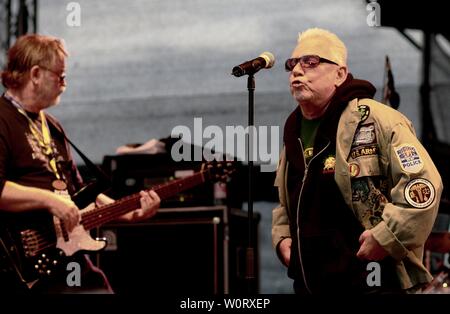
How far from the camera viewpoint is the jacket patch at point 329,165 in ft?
11.5

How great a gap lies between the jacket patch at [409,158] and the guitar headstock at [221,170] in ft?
6.32

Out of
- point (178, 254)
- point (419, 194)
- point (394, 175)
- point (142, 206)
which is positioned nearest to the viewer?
point (419, 194)

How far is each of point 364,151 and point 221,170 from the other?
1.84m

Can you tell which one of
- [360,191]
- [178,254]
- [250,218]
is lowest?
[178,254]

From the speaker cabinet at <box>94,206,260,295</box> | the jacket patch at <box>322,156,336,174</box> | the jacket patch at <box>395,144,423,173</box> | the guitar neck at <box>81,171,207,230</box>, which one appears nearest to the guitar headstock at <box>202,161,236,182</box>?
the guitar neck at <box>81,171,207,230</box>

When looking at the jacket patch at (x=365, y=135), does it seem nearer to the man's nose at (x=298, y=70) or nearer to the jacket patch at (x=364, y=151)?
the jacket patch at (x=364, y=151)

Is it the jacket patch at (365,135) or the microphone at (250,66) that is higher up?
the microphone at (250,66)

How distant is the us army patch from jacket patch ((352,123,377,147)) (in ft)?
0.10

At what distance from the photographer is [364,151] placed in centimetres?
344

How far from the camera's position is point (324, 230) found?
344 cm

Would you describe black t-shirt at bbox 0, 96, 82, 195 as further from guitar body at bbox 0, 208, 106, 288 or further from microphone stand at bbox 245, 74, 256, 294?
microphone stand at bbox 245, 74, 256, 294

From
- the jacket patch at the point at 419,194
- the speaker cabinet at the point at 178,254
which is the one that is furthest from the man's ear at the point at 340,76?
the speaker cabinet at the point at 178,254

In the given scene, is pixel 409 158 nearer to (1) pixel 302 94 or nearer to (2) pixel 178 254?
(1) pixel 302 94

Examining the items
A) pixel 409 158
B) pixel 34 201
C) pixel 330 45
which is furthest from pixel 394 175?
pixel 34 201
